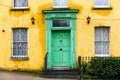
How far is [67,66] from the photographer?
26125 millimetres

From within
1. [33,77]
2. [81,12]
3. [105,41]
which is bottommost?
[33,77]

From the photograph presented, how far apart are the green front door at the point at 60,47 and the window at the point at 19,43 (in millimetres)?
1803

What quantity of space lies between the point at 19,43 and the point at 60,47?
2643 millimetres

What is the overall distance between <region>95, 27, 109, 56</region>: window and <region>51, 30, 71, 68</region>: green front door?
1778 mm

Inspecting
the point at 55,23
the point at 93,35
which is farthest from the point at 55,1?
the point at 93,35

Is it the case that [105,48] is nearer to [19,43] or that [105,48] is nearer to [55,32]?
[55,32]

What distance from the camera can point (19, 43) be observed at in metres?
26.6

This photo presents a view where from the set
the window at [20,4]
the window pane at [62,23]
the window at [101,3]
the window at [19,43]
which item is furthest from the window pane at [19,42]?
the window at [101,3]

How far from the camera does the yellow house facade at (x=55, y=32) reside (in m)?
26.0

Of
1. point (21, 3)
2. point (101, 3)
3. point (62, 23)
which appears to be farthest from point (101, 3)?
point (21, 3)

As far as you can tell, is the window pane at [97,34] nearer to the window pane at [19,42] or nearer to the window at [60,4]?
the window at [60,4]

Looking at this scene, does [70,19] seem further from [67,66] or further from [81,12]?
[67,66]

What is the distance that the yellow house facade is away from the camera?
26000 mm

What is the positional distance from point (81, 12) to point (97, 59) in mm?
3628
